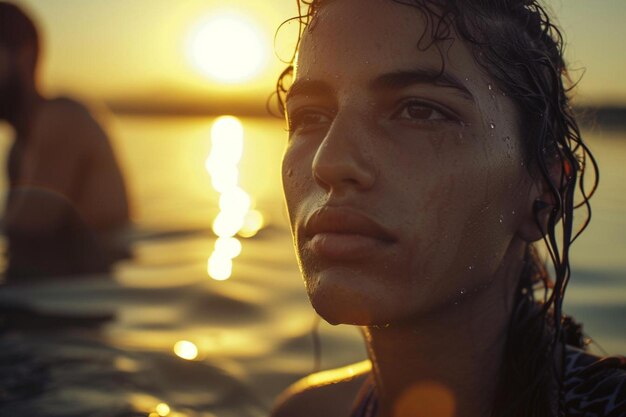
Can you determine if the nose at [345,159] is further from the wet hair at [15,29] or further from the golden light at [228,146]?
the golden light at [228,146]

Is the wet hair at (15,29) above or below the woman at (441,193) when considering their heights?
above

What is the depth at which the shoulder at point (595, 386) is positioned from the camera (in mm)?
2061

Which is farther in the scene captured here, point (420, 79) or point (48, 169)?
point (48, 169)

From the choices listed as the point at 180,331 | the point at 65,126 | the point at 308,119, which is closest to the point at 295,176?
the point at 308,119

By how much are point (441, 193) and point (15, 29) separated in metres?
6.40

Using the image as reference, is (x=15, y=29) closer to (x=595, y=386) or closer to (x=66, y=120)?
(x=66, y=120)

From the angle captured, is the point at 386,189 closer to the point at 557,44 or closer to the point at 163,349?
the point at 557,44

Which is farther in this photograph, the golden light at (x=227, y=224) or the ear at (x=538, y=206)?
the golden light at (x=227, y=224)

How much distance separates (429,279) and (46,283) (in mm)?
4709

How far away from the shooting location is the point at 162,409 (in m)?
3.52

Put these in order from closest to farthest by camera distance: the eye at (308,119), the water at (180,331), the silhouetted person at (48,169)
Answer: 1. the eye at (308,119)
2. the water at (180,331)
3. the silhouetted person at (48,169)

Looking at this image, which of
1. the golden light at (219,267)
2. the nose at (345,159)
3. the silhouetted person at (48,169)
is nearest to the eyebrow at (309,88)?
the nose at (345,159)

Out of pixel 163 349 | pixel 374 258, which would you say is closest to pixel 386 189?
pixel 374 258

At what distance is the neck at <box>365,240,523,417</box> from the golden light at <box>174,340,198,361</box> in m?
2.21
